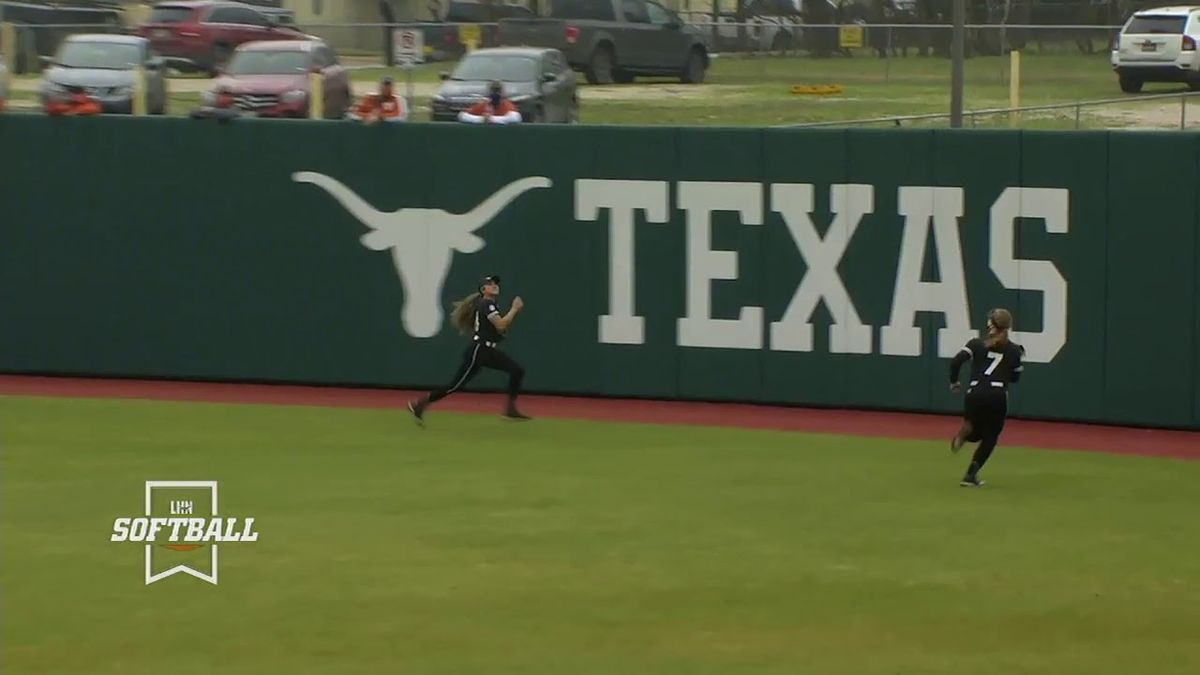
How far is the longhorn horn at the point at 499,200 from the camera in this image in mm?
21953

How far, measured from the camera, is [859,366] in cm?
2102

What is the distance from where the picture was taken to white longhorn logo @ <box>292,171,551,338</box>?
22.1 m

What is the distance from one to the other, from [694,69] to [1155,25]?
881 cm

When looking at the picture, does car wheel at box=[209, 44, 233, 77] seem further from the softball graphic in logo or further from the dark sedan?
the softball graphic in logo

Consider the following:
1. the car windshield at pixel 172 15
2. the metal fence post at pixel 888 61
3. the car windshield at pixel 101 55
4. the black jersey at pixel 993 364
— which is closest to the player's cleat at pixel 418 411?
the black jersey at pixel 993 364

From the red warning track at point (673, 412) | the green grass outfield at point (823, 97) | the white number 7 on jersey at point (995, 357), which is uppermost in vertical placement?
the green grass outfield at point (823, 97)

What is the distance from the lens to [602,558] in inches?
528

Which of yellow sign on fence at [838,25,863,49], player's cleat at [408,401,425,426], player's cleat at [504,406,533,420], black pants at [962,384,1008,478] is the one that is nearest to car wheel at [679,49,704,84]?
yellow sign on fence at [838,25,863,49]

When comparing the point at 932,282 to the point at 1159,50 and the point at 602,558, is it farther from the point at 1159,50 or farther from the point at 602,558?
the point at 1159,50

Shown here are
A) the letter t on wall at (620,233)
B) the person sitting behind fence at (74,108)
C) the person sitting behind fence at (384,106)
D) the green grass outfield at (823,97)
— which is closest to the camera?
the letter t on wall at (620,233)

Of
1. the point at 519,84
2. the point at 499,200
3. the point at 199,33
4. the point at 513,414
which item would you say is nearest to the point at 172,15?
the point at 199,33

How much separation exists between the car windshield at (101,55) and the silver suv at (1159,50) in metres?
16.8

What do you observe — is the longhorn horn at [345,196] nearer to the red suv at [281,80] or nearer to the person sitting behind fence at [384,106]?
the person sitting behind fence at [384,106]

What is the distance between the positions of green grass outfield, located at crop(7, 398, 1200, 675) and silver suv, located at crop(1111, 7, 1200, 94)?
16275 mm
